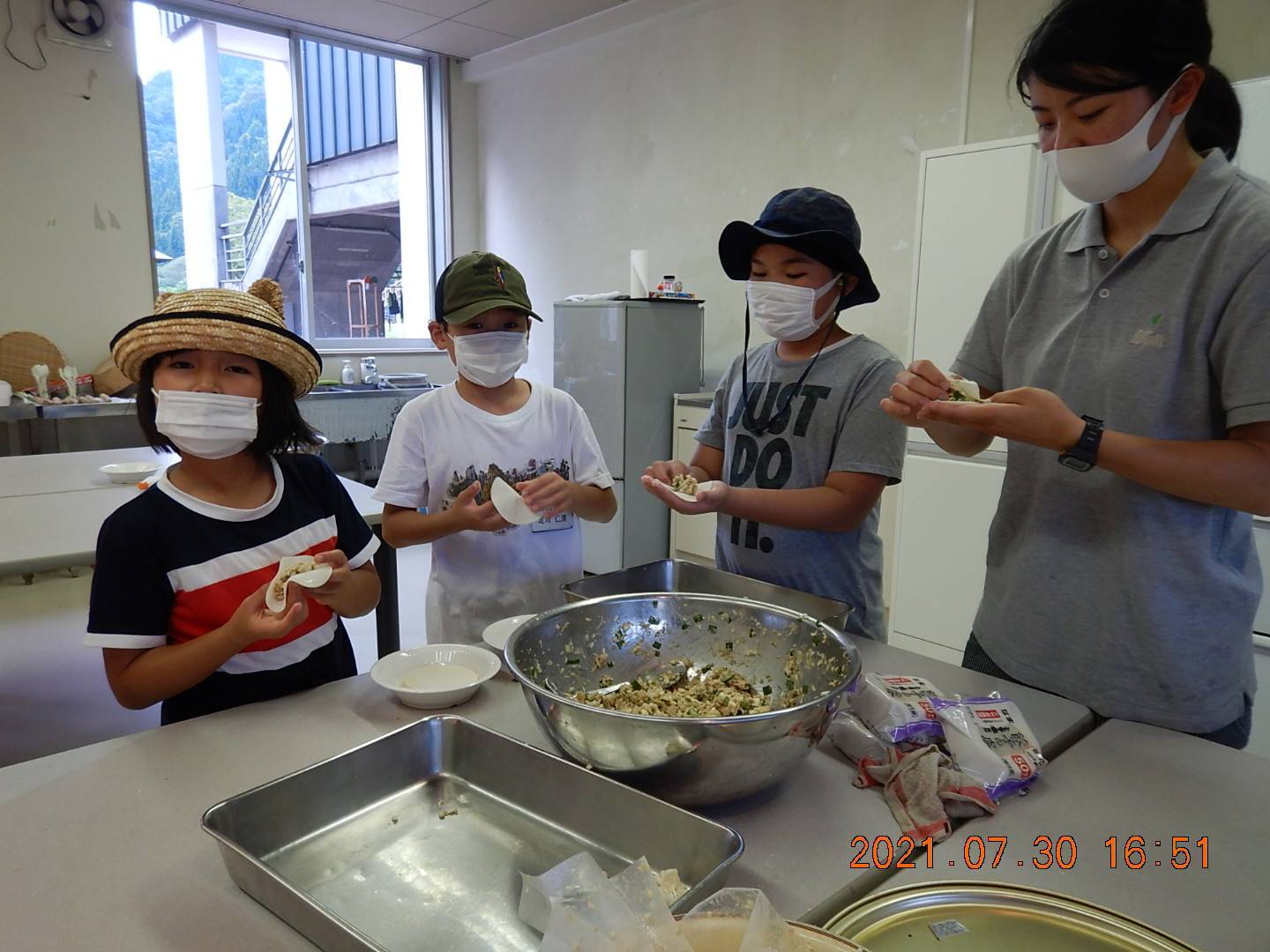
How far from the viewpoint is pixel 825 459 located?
1566mm

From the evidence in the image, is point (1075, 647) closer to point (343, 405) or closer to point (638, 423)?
point (638, 423)

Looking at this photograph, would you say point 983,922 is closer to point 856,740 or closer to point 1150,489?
point 856,740

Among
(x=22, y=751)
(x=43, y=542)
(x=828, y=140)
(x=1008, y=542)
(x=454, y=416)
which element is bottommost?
(x=22, y=751)

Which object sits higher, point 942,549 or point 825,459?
point 825,459

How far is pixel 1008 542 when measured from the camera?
1270mm

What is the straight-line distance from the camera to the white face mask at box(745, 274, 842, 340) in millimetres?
1586

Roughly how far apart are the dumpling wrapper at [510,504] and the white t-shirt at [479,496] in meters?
0.16

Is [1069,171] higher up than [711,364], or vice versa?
[1069,171]

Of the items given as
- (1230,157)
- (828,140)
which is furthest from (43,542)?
(828,140)

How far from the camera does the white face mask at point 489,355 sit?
1725mm

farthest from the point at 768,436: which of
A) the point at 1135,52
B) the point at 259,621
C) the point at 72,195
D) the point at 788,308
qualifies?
the point at 72,195

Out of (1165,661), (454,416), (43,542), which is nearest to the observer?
(1165,661)

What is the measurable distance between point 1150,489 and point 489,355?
121cm

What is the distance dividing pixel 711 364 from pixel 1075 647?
11.7 feet
